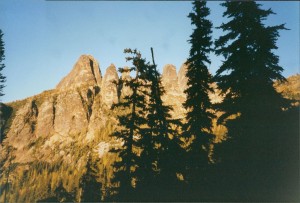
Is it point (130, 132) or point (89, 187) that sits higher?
point (130, 132)

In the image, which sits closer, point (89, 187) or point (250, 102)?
point (250, 102)

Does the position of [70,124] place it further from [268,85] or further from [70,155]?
[268,85]

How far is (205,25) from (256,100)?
32.5ft

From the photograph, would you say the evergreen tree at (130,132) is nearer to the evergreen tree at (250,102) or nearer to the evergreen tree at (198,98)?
the evergreen tree at (198,98)

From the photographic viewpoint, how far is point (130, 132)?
2116 centimetres

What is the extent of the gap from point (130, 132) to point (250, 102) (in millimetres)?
9856

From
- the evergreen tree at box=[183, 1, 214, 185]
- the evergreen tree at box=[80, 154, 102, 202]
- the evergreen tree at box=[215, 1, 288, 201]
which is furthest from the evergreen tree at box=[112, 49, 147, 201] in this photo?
the evergreen tree at box=[80, 154, 102, 202]

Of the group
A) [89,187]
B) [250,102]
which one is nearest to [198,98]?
[250,102]

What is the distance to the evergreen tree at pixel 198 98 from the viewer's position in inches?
772

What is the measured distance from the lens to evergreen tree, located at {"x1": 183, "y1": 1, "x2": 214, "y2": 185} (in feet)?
64.3

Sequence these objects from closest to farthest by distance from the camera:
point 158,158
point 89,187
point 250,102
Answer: point 250,102
point 158,158
point 89,187

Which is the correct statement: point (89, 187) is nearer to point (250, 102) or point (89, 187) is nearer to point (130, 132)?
point (130, 132)

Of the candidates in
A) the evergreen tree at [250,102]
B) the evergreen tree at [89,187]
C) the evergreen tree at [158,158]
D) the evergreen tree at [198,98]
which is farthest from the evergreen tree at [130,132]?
the evergreen tree at [89,187]

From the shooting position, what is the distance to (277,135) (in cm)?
1502
